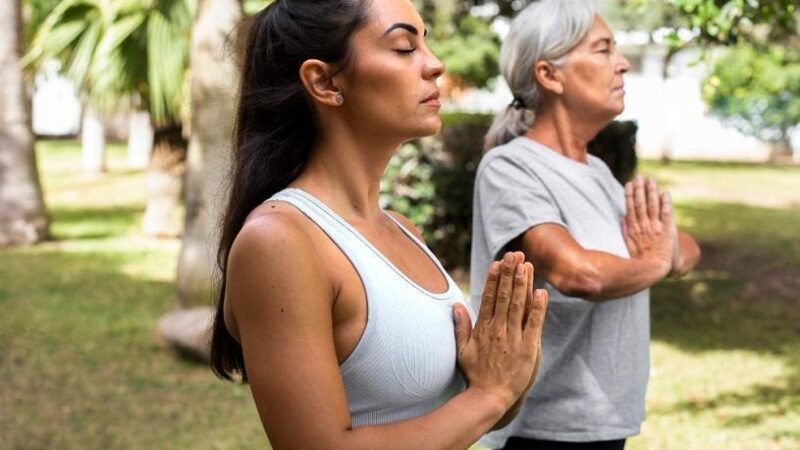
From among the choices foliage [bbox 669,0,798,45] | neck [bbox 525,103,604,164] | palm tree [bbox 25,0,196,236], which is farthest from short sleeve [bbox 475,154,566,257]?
palm tree [bbox 25,0,196,236]

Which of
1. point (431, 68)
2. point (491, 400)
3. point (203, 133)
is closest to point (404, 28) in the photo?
point (431, 68)

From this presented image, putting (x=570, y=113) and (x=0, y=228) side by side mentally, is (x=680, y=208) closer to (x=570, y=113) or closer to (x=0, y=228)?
(x=0, y=228)

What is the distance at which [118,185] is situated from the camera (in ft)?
68.2

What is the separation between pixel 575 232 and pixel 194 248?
5.37 metres

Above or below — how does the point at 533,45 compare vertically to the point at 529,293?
below

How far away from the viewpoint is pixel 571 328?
269cm

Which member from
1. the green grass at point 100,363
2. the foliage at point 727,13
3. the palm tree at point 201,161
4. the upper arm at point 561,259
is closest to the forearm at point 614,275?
the upper arm at point 561,259

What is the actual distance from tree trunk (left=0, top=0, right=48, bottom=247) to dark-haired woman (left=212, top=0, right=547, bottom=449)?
11.2 metres

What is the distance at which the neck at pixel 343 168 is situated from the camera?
182 cm

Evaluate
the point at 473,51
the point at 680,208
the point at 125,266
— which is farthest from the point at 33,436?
the point at 680,208

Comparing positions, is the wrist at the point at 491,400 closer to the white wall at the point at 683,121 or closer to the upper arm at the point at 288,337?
the upper arm at the point at 288,337

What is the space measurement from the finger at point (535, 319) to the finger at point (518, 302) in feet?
0.05

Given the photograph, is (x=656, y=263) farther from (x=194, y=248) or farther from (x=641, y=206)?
(x=194, y=248)

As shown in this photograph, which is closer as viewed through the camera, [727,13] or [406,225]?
[406,225]
